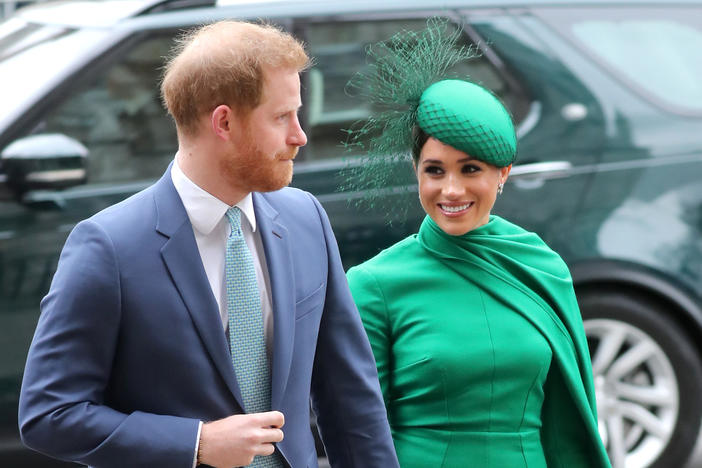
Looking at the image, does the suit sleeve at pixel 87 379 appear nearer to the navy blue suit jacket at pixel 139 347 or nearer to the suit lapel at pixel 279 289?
the navy blue suit jacket at pixel 139 347

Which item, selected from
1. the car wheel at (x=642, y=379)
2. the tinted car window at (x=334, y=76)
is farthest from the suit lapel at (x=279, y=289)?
the car wheel at (x=642, y=379)

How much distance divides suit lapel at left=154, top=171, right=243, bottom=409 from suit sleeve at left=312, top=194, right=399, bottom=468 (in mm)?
289

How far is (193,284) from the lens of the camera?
86.4 inches

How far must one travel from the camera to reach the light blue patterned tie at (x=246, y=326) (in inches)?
88.4

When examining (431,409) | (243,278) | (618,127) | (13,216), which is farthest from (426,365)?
(618,127)

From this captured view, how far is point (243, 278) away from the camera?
2.26 metres

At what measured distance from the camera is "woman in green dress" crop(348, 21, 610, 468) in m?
2.72

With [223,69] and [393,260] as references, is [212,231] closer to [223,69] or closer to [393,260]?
[223,69]

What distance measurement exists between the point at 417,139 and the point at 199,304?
2.70 feet

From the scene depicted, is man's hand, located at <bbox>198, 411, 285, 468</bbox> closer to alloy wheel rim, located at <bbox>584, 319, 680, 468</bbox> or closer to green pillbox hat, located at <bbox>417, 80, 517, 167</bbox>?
green pillbox hat, located at <bbox>417, 80, 517, 167</bbox>

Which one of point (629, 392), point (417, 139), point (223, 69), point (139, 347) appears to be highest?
point (223, 69)

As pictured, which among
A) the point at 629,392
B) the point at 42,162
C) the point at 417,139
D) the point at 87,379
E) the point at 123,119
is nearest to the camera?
the point at 87,379

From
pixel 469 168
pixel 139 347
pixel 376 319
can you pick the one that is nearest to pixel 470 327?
pixel 376 319

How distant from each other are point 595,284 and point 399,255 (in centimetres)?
217
